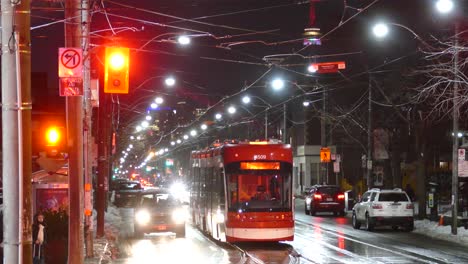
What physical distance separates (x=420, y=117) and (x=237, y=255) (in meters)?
→ 17.1

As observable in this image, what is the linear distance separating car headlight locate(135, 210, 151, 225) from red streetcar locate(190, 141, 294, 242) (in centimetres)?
485

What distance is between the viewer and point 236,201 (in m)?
20.1

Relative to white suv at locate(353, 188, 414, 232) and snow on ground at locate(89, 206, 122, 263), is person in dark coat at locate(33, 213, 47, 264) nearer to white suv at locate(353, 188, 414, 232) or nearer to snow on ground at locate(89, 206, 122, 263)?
snow on ground at locate(89, 206, 122, 263)

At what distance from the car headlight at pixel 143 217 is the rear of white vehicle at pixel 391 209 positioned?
9134 mm

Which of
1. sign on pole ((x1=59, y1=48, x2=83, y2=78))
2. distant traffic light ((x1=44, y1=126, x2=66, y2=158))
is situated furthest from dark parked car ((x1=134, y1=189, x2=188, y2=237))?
sign on pole ((x1=59, y1=48, x2=83, y2=78))

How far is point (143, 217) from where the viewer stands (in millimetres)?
25750

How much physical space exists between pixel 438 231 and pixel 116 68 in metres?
16.0

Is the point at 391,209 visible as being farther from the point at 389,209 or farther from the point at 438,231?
the point at 438,231

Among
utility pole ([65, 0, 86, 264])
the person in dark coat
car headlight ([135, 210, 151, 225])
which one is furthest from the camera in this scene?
car headlight ([135, 210, 151, 225])

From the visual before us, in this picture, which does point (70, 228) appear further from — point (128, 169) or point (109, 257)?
point (128, 169)

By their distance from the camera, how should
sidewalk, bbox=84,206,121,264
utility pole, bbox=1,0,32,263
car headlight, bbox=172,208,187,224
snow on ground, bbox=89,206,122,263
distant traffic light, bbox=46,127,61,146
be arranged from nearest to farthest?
utility pole, bbox=1,0,32,263
sidewalk, bbox=84,206,121,264
snow on ground, bbox=89,206,122,263
distant traffic light, bbox=46,127,61,146
car headlight, bbox=172,208,187,224

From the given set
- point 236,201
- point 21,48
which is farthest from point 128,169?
point 21,48

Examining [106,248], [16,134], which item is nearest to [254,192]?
[106,248]

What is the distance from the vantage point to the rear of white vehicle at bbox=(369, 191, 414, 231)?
90.0 ft
